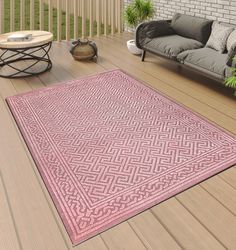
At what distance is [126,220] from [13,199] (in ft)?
2.47

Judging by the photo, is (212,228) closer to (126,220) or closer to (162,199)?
Answer: (162,199)

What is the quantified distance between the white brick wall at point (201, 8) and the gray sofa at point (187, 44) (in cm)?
22

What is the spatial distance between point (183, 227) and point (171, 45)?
105 inches

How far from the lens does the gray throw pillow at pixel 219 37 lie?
3.68m

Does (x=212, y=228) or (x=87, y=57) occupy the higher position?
(x=87, y=57)

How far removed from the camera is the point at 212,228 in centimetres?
181

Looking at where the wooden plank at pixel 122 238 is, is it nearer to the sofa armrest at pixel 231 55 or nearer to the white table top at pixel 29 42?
the sofa armrest at pixel 231 55

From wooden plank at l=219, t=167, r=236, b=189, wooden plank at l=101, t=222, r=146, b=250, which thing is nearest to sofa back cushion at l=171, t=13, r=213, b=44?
wooden plank at l=219, t=167, r=236, b=189

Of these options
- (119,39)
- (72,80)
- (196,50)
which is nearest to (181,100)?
(196,50)

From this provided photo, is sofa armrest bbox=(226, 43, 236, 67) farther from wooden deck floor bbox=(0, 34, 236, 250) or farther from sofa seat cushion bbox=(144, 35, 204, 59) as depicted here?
sofa seat cushion bbox=(144, 35, 204, 59)

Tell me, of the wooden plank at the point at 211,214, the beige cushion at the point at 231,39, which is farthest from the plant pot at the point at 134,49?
the wooden plank at the point at 211,214

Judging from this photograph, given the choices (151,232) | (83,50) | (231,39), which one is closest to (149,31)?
(83,50)

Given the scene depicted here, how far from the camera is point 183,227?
182 centimetres

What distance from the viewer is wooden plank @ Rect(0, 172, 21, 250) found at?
1.74 metres
